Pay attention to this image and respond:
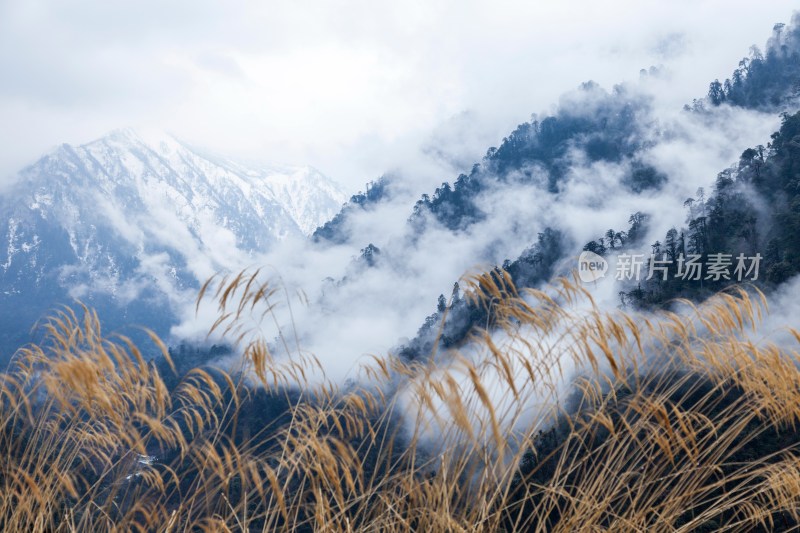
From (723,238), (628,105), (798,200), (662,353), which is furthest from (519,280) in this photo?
(628,105)

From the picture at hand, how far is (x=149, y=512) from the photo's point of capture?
2043mm

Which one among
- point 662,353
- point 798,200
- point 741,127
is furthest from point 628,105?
point 662,353

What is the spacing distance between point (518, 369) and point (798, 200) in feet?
238

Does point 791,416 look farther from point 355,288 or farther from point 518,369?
point 355,288

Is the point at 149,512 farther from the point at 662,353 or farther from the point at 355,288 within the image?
the point at 355,288

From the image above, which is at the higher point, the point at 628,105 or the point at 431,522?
the point at 628,105

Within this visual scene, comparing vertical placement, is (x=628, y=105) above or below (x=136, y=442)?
above

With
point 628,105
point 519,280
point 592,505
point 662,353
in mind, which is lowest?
point 519,280

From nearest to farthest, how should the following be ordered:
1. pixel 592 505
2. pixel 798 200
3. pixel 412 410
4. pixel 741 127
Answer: pixel 592 505, pixel 412 410, pixel 798 200, pixel 741 127

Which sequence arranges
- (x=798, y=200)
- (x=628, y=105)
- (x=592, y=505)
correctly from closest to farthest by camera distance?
1. (x=592, y=505)
2. (x=798, y=200)
3. (x=628, y=105)

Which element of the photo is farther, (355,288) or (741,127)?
(355,288)

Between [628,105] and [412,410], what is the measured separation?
625 feet

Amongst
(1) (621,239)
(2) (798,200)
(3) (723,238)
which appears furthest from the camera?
(1) (621,239)

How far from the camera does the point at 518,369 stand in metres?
2.31
